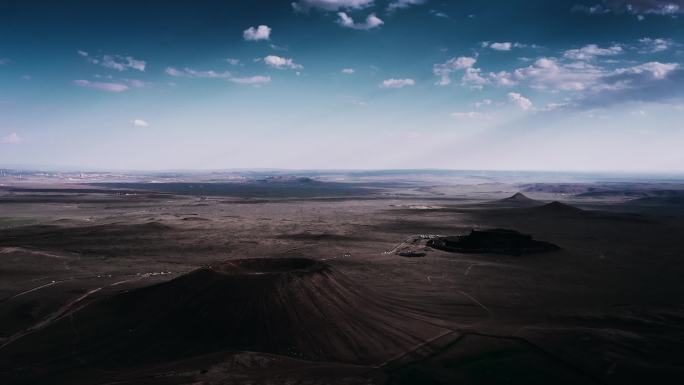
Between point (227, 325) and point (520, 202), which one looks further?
point (520, 202)

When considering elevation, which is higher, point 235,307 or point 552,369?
point 235,307

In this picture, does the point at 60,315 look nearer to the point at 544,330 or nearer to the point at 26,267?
the point at 26,267

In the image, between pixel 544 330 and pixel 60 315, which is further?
pixel 60 315

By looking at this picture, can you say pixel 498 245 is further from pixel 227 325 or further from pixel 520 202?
pixel 520 202

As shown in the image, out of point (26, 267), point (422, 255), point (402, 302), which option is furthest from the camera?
point (422, 255)

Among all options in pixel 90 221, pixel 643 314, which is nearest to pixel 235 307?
pixel 643 314

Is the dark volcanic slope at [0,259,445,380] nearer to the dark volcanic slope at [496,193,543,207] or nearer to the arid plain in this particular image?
the arid plain

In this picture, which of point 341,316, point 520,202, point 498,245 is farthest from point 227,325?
point 520,202

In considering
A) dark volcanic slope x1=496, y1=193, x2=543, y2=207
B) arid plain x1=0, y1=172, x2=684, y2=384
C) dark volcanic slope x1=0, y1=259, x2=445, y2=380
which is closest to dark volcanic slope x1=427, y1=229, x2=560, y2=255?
arid plain x1=0, y1=172, x2=684, y2=384
